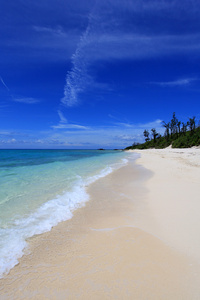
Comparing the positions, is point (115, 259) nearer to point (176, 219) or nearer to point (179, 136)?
point (176, 219)

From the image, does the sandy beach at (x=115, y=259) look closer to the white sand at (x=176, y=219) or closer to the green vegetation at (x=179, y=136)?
the white sand at (x=176, y=219)

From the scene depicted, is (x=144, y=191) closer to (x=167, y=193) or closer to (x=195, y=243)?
(x=167, y=193)

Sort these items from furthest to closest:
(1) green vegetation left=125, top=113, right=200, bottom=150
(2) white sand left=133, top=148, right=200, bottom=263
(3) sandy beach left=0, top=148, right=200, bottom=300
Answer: (1) green vegetation left=125, top=113, right=200, bottom=150 < (2) white sand left=133, top=148, right=200, bottom=263 < (3) sandy beach left=0, top=148, right=200, bottom=300

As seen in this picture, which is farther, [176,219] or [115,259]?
[176,219]

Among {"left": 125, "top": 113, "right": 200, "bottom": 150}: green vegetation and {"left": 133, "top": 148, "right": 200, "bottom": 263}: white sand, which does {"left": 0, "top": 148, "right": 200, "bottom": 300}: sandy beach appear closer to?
{"left": 133, "top": 148, "right": 200, "bottom": 263}: white sand

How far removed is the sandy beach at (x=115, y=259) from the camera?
213 centimetres

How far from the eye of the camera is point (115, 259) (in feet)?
8.91

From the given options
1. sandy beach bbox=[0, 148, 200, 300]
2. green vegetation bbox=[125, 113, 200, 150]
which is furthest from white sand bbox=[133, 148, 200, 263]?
green vegetation bbox=[125, 113, 200, 150]

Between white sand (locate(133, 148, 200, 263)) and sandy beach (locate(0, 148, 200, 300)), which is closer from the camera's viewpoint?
sandy beach (locate(0, 148, 200, 300))

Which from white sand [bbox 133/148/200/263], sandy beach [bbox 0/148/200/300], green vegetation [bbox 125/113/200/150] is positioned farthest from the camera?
green vegetation [bbox 125/113/200/150]

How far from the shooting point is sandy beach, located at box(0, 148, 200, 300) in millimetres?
2129

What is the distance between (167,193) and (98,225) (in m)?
3.75

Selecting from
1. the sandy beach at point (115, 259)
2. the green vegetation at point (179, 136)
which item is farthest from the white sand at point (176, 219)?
the green vegetation at point (179, 136)

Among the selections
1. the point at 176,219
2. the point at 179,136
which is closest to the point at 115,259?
the point at 176,219
